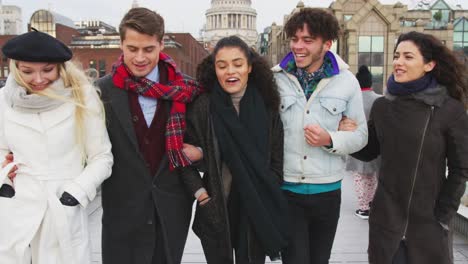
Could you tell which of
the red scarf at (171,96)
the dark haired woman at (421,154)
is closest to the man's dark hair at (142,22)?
the red scarf at (171,96)

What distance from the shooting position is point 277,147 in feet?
10.0

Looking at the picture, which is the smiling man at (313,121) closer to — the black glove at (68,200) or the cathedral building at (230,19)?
the black glove at (68,200)

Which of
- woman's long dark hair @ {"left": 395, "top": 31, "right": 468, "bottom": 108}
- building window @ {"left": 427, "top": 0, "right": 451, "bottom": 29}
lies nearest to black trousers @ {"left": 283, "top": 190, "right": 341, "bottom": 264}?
woman's long dark hair @ {"left": 395, "top": 31, "right": 468, "bottom": 108}

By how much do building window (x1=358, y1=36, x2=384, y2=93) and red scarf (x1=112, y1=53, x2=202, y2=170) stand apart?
2578 cm

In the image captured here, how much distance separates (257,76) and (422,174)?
1216 mm

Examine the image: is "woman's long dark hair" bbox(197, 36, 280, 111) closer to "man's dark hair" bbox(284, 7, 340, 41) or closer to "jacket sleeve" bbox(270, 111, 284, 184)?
"jacket sleeve" bbox(270, 111, 284, 184)

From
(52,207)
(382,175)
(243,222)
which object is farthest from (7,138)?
(382,175)

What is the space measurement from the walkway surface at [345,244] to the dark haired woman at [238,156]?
64.0 inches

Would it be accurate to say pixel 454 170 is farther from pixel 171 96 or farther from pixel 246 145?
pixel 171 96

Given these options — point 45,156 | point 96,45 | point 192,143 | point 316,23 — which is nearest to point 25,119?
point 45,156

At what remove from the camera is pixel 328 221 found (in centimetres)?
316

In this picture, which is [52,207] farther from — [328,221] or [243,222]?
[328,221]

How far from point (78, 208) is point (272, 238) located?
3.92 feet

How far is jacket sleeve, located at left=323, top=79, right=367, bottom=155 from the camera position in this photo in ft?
9.91
